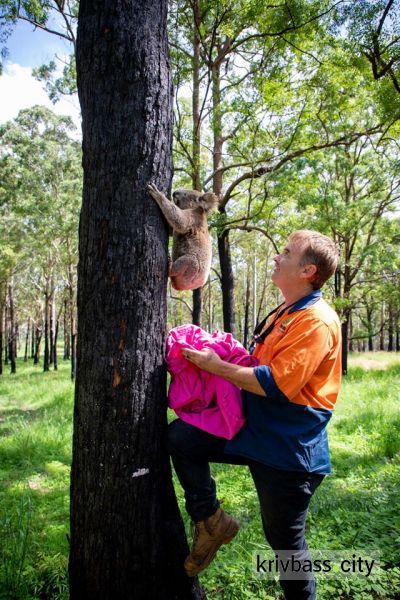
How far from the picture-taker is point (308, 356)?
1973 mm

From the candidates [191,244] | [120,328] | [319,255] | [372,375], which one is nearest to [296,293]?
[319,255]

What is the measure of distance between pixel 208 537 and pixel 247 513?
2335 millimetres

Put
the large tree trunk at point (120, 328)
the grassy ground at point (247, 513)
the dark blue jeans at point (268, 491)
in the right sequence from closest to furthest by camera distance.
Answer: the dark blue jeans at point (268, 491) < the large tree trunk at point (120, 328) < the grassy ground at point (247, 513)

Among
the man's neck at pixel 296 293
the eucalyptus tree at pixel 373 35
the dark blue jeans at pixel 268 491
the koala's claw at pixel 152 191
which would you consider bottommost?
the dark blue jeans at pixel 268 491

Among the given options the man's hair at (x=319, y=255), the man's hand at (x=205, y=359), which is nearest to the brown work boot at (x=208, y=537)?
the man's hand at (x=205, y=359)

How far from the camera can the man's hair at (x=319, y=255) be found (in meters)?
2.26

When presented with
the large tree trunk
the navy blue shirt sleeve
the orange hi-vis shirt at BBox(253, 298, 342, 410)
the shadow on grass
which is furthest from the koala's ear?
the shadow on grass

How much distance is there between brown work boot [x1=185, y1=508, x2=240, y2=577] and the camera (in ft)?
7.37

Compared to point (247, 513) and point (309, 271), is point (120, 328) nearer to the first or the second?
point (309, 271)

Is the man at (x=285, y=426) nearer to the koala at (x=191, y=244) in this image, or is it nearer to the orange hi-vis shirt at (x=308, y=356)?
the orange hi-vis shirt at (x=308, y=356)

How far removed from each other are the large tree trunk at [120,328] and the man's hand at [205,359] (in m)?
0.28

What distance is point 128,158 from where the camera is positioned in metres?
2.34

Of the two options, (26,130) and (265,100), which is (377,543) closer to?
(265,100)

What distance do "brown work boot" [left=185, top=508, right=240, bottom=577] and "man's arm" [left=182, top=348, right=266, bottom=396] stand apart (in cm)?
83
